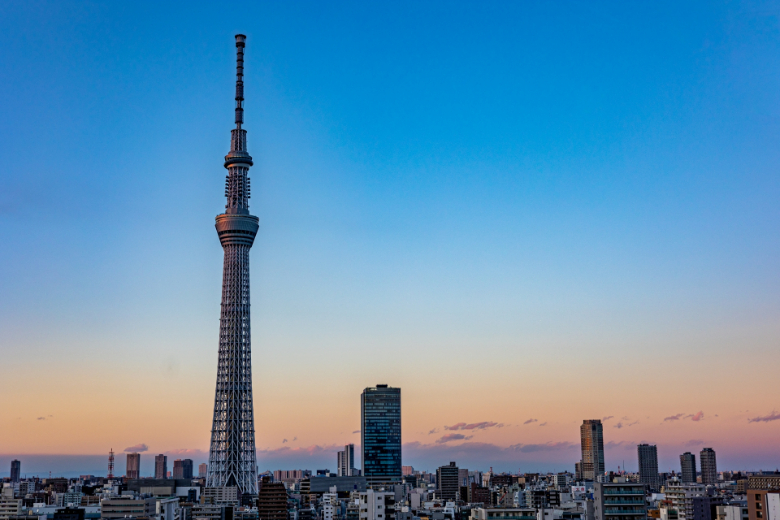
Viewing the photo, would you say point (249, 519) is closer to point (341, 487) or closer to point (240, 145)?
point (240, 145)

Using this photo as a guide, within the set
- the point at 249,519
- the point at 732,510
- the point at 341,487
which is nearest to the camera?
the point at 732,510

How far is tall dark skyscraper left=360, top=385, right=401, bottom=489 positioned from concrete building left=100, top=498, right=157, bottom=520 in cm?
10074

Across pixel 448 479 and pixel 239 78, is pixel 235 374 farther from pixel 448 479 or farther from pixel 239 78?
pixel 448 479

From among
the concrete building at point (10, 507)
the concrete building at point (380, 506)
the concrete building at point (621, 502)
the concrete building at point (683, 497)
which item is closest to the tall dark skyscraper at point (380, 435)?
the concrete building at point (10, 507)

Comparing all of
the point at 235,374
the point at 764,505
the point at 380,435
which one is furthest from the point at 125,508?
the point at 380,435

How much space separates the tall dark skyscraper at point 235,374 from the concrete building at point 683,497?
218 feet

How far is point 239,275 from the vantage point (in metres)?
132

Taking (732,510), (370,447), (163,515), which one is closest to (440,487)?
(370,447)

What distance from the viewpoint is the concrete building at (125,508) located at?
313 feet

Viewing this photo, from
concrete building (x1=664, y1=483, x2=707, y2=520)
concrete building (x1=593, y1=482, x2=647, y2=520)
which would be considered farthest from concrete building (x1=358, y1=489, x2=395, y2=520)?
concrete building (x1=664, y1=483, x2=707, y2=520)

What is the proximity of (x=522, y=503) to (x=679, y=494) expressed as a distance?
36478 mm

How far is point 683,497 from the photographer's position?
80562 mm

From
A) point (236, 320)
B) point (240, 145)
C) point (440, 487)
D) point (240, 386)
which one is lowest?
point (440, 487)

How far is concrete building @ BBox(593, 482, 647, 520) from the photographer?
5762 centimetres
